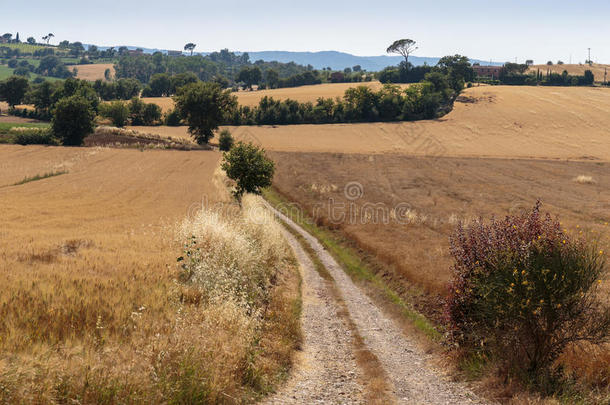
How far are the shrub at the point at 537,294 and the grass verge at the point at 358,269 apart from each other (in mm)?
5088

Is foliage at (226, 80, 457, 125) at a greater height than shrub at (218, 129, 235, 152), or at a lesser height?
greater

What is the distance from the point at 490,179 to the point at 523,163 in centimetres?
2168

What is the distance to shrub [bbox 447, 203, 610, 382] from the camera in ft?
40.8

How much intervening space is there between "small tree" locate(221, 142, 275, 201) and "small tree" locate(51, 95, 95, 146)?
65.0 m

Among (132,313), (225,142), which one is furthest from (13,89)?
(132,313)

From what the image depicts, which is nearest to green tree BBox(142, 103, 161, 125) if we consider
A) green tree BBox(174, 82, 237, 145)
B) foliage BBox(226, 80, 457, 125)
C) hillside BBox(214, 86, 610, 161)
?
foliage BBox(226, 80, 457, 125)

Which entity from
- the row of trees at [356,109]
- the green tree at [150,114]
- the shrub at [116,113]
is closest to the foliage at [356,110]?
the row of trees at [356,109]

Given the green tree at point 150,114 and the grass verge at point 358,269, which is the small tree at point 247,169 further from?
the green tree at point 150,114

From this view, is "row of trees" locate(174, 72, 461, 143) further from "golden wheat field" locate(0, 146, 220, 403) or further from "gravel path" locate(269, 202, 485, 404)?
"gravel path" locate(269, 202, 485, 404)

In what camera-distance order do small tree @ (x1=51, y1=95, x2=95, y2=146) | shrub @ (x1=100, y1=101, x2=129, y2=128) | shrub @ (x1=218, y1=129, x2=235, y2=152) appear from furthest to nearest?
shrub @ (x1=100, y1=101, x2=129, y2=128) → shrub @ (x1=218, y1=129, x2=235, y2=152) → small tree @ (x1=51, y1=95, x2=95, y2=146)

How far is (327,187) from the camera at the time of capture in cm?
5956

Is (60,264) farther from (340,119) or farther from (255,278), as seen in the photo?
(340,119)

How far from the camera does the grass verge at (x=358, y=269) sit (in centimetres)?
2020

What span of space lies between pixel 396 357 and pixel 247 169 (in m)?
34.2
